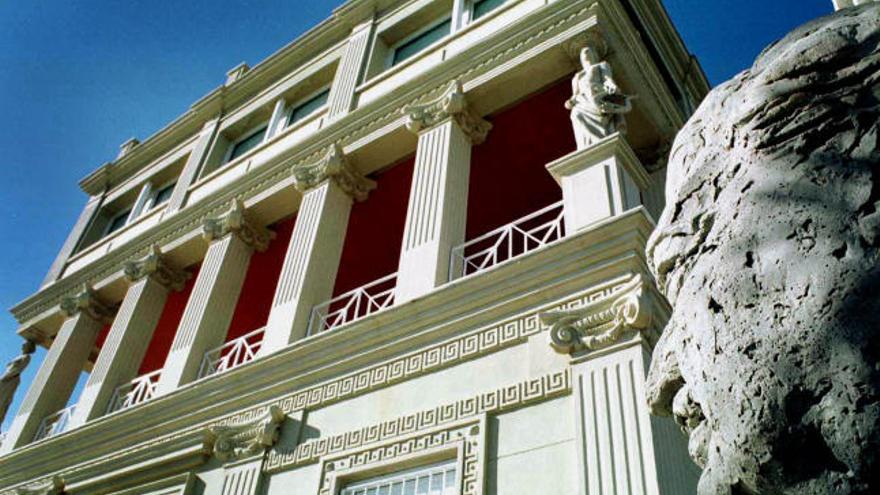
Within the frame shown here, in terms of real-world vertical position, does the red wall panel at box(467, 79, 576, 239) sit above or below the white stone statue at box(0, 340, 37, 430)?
above

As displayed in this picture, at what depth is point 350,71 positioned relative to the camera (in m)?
12.9

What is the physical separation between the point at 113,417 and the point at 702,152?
945 centimetres

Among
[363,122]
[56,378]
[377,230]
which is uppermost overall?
[363,122]

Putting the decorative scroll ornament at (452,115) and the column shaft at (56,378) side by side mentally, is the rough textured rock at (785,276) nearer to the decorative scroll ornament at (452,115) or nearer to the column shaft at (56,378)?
the decorative scroll ornament at (452,115)

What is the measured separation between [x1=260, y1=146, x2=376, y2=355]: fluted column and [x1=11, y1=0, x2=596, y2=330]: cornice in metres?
0.62

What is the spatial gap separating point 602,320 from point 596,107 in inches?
113

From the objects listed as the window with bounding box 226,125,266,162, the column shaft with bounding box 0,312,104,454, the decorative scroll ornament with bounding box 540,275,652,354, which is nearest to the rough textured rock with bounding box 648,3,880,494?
the decorative scroll ornament with bounding box 540,275,652,354

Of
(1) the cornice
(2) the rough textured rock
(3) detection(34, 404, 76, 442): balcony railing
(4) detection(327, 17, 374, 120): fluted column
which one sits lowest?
(2) the rough textured rock

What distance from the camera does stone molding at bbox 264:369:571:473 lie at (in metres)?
5.64

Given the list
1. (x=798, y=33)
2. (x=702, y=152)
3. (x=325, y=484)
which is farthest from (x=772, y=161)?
(x=325, y=484)

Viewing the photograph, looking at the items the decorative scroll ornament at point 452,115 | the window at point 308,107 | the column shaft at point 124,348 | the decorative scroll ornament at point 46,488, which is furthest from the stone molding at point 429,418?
the window at point 308,107

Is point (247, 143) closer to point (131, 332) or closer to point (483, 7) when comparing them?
point (131, 332)

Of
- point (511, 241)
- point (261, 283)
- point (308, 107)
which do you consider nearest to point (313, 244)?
point (511, 241)

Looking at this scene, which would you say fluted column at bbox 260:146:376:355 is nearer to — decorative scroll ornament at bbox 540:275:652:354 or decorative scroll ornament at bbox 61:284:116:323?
decorative scroll ornament at bbox 540:275:652:354
